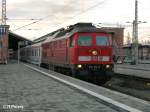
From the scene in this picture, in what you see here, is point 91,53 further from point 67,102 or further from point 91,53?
point 67,102

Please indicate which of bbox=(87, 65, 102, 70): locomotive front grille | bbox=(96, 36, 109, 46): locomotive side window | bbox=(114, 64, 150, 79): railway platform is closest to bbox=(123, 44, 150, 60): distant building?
bbox=(114, 64, 150, 79): railway platform

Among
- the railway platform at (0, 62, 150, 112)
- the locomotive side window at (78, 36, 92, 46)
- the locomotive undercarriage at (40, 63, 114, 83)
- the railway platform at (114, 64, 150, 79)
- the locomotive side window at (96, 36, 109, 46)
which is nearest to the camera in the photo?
the railway platform at (0, 62, 150, 112)

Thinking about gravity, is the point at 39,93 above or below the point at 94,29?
below

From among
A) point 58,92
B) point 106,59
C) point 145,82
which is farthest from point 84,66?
point 58,92

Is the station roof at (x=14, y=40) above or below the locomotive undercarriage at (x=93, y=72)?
above

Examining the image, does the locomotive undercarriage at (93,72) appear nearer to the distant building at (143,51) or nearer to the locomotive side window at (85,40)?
the locomotive side window at (85,40)

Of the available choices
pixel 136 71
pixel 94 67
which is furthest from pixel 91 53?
pixel 136 71

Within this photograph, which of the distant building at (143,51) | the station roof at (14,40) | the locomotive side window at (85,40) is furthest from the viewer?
the distant building at (143,51)

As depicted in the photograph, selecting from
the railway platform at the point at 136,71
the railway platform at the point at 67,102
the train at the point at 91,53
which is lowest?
the railway platform at the point at 136,71

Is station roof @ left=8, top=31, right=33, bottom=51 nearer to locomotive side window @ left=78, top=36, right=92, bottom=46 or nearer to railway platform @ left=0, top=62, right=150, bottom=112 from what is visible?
locomotive side window @ left=78, top=36, right=92, bottom=46

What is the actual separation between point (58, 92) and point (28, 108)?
14.1 ft

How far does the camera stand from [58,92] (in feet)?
51.9

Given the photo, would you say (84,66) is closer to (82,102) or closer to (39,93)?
(39,93)

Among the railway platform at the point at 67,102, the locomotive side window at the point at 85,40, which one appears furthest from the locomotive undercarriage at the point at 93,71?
the railway platform at the point at 67,102
